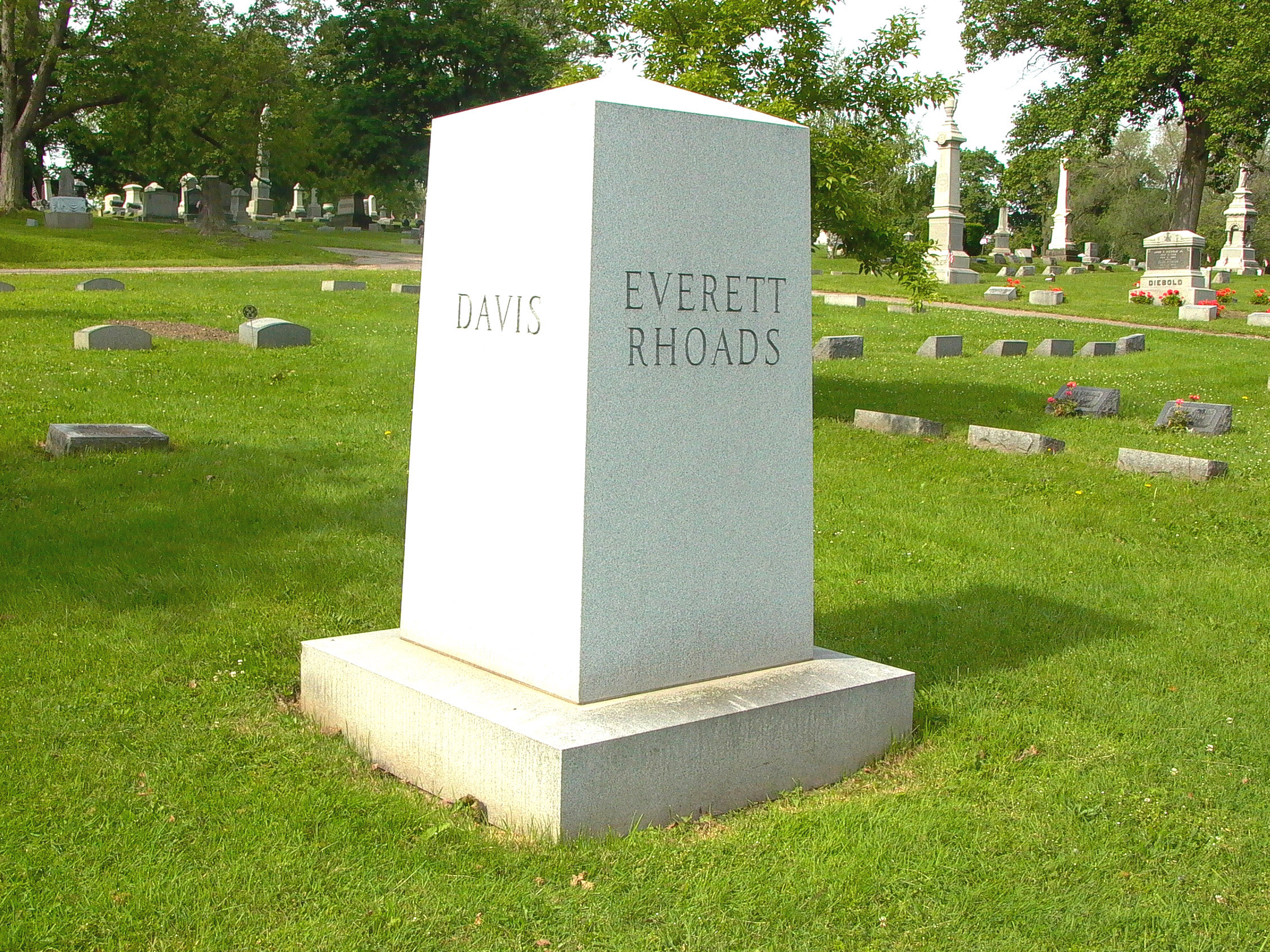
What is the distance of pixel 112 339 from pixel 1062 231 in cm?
4770

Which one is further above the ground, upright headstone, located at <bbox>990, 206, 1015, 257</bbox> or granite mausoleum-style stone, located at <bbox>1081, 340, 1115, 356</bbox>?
upright headstone, located at <bbox>990, 206, 1015, 257</bbox>

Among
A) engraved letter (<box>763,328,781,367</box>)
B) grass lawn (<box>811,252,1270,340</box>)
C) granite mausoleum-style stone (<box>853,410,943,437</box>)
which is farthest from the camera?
grass lawn (<box>811,252,1270,340</box>)

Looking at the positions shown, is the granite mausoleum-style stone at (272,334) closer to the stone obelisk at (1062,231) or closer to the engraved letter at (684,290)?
the engraved letter at (684,290)

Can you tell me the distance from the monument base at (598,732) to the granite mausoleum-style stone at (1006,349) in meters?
15.8

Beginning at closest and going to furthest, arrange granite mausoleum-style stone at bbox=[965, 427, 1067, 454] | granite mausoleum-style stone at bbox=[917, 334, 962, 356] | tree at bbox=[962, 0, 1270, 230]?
granite mausoleum-style stone at bbox=[965, 427, 1067, 454] < granite mausoleum-style stone at bbox=[917, 334, 962, 356] < tree at bbox=[962, 0, 1270, 230]

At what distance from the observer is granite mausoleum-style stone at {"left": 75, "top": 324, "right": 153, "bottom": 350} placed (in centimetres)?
1438

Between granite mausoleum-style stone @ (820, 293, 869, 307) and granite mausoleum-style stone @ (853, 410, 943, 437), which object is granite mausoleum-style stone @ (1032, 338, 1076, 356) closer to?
granite mausoleum-style stone @ (820, 293, 869, 307)

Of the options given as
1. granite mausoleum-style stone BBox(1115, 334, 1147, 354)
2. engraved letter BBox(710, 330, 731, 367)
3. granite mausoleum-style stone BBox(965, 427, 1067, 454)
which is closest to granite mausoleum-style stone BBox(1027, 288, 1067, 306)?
granite mausoleum-style stone BBox(1115, 334, 1147, 354)

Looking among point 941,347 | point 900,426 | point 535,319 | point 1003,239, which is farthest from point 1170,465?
point 1003,239

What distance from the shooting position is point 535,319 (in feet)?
13.8

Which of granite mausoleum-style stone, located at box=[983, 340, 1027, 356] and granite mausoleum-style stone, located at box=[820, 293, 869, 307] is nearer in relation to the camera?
granite mausoleum-style stone, located at box=[983, 340, 1027, 356]

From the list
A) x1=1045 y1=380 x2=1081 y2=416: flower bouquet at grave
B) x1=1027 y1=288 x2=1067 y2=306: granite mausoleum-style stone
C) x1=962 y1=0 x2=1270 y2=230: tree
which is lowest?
x1=1045 y1=380 x2=1081 y2=416: flower bouquet at grave

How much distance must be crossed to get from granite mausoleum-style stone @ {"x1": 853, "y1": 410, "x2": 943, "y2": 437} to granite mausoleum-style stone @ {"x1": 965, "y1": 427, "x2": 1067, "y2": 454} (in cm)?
44

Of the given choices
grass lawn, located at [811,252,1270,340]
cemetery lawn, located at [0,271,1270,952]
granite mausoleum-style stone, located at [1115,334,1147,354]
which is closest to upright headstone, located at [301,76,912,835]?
cemetery lawn, located at [0,271,1270,952]
